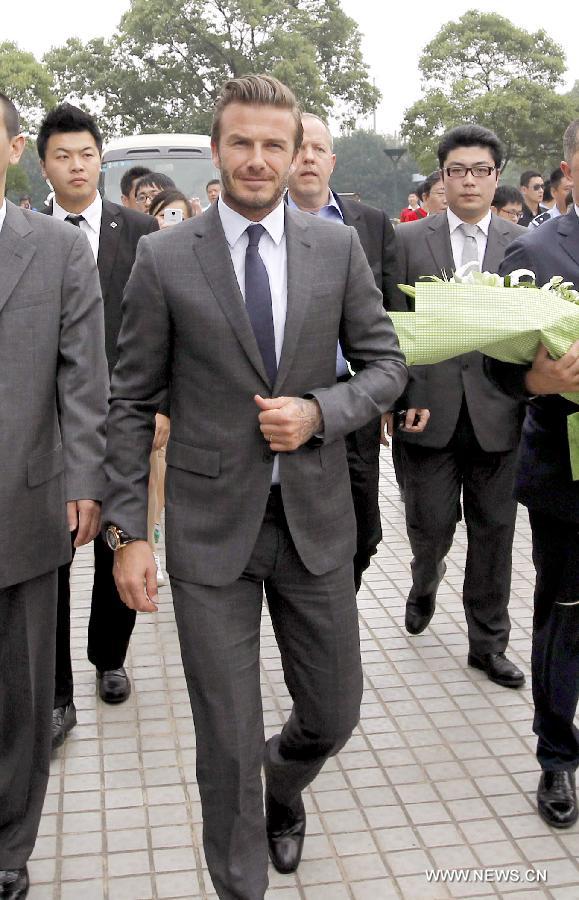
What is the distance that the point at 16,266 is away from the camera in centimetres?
325

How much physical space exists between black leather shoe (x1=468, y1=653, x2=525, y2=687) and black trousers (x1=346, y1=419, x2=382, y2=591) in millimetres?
712

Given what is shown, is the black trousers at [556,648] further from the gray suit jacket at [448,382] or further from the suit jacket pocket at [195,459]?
the suit jacket pocket at [195,459]

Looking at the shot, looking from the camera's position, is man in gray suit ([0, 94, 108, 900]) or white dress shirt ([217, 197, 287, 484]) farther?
man in gray suit ([0, 94, 108, 900])

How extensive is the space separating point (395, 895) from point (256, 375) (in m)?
1.62

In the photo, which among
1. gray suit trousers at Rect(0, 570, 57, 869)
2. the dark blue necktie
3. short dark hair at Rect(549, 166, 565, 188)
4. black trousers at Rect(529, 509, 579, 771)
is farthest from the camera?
short dark hair at Rect(549, 166, 565, 188)

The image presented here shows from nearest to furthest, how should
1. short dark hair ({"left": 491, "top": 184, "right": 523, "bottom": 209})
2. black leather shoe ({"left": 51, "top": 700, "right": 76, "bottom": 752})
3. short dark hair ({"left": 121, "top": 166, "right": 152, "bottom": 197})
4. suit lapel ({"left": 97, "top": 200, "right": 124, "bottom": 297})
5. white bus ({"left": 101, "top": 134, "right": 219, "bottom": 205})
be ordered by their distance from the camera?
black leather shoe ({"left": 51, "top": 700, "right": 76, "bottom": 752}), suit lapel ({"left": 97, "top": 200, "right": 124, "bottom": 297}), short dark hair ({"left": 121, "top": 166, "right": 152, "bottom": 197}), short dark hair ({"left": 491, "top": 184, "right": 523, "bottom": 209}), white bus ({"left": 101, "top": 134, "right": 219, "bottom": 205})

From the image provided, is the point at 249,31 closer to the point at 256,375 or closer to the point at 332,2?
the point at 332,2

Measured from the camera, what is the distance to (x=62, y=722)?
15.1 ft

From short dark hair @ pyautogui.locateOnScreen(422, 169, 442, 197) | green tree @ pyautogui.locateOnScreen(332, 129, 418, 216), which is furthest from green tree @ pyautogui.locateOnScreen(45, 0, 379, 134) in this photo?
short dark hair @ pyautogui.locateOnScreen(422, 169, 442, 197)

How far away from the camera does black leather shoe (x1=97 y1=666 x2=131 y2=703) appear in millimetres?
4992

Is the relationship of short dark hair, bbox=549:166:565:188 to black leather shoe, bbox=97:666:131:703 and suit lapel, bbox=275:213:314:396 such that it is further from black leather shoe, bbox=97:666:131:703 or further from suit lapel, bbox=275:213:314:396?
suit lapel, bbox=275:213:314:396

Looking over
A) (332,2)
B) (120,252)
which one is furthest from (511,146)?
(120,252)

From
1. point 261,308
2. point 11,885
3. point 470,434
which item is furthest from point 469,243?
point 11,885

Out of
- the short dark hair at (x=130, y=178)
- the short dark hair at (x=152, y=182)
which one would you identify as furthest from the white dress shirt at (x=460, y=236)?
the short dark hair at (x=130, y=178)
